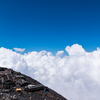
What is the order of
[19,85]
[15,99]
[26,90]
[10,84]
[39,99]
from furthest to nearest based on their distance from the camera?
[19,85]
[10,84]
[26,90]
[39,99]
[15,99]

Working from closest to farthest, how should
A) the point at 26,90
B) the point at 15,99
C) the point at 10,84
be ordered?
the point at 15,99 → the point at 26,90 → the point at 10,84

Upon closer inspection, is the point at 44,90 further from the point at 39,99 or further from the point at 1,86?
the point at 1,86

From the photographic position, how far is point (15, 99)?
12.5 metres

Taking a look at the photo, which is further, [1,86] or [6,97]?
[1,86]

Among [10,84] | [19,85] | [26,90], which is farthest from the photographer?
[19,85]

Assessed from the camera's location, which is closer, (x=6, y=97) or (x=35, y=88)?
(x=6, y=97)

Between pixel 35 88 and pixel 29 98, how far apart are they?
8.80 ft

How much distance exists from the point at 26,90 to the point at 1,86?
4.70 metres

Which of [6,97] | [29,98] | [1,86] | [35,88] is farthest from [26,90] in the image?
[1,86]

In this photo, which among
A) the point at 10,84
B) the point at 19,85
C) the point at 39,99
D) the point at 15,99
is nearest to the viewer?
the point at 15,99

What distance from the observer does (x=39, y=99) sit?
1334 cm

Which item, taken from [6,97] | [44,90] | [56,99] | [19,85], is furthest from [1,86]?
[56,99]

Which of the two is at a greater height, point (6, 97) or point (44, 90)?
point (44, 90)

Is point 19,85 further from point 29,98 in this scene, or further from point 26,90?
point 29,98
